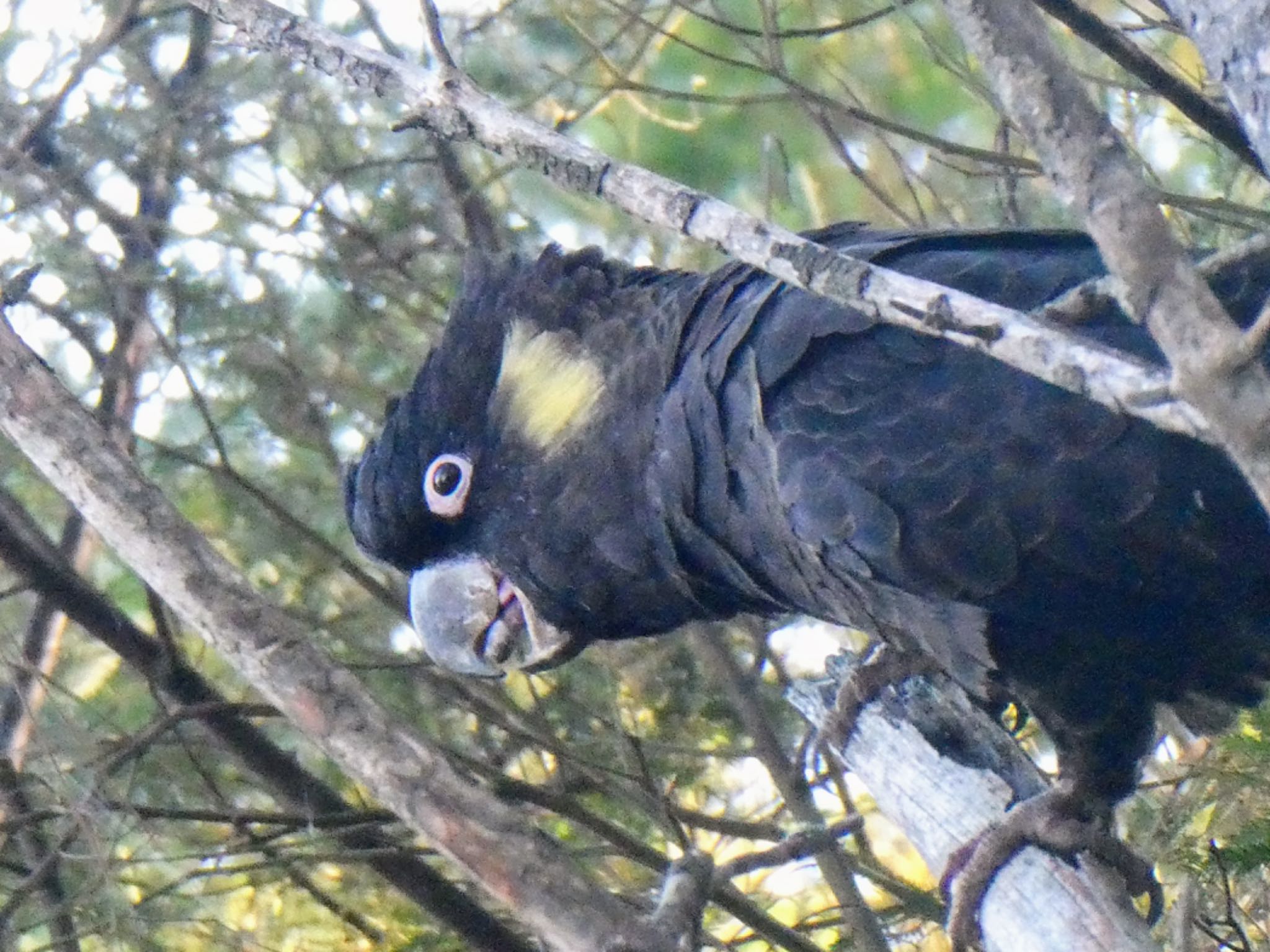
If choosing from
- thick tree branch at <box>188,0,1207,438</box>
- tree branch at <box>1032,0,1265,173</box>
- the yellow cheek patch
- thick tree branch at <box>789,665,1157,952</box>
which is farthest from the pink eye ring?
tree branch at <box>1032,0,1265,173</box>

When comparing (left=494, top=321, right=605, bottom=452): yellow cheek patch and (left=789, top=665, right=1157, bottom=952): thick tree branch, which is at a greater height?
(left=494, top=321, right=605, bottom=452): yellow cheek patch

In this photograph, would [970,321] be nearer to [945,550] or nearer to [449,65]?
[449,65]

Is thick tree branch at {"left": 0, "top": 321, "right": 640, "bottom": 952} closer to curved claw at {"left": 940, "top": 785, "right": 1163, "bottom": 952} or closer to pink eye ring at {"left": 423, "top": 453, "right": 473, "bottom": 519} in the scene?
pink eye ring at {"left": 423, "top": 453, "right": 473, "bottom": 519}

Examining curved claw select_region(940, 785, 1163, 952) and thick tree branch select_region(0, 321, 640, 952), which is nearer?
thick tree branch select_region(0, 321, 640, 952)

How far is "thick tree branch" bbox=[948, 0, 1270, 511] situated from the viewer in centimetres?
88

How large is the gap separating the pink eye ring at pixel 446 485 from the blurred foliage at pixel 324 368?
0.53 meters

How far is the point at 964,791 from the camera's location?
2.16 meters

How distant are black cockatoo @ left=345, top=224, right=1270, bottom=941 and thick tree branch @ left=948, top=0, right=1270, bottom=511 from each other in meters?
0.86

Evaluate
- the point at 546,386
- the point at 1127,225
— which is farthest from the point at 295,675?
the point at 1127,225

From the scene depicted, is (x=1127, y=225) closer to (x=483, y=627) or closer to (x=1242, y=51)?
(x=1242, y=51)

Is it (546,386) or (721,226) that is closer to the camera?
(721,226)

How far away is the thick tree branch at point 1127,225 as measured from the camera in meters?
0.88

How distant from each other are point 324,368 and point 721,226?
2.23m

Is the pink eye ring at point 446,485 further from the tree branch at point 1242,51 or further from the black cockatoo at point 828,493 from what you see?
the tree branch at point 1242,51
